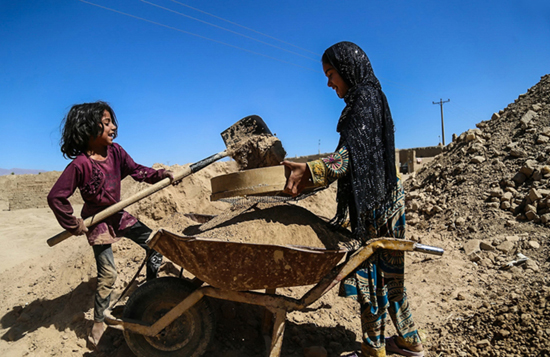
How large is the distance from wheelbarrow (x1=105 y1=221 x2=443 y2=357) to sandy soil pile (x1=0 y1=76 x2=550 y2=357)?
0.96 feet

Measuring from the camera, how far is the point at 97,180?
8.41 ft

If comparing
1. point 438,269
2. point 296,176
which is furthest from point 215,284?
point 438,269

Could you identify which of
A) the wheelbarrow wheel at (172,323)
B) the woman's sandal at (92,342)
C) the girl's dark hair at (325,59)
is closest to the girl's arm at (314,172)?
the girl's dark hair at (325,59)

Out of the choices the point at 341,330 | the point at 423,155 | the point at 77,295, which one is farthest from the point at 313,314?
the point at 423,155

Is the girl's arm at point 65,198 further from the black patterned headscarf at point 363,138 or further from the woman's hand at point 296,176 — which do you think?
the black patterned headscarf at point 363,138

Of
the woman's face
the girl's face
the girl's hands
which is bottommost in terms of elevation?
the girl's hands

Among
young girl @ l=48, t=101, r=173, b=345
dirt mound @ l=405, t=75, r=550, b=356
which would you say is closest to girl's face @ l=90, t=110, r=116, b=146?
young girl @ l=48, t=101, r=173, b=345

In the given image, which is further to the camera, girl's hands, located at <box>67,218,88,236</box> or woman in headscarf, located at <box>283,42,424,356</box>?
girl's hands, located at <box>67,218,88,236</box>

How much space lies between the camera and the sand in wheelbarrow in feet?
6.66

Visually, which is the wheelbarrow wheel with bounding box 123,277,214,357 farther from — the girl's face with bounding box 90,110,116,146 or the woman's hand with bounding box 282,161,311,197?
the girl's face with bounding box 90,110,116,146

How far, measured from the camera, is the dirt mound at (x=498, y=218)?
2.49 meters

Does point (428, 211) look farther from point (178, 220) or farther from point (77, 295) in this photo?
point (77, 295)

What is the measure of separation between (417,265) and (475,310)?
120cm

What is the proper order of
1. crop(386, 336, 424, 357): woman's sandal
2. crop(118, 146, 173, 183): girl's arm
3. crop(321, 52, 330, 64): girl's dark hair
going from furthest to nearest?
crop(118, 146, 173, 183): girl's arm
crop(386, 336, 424, 357): woman's sandal
crop(321, 52, 330, 64): girl's dark hair
